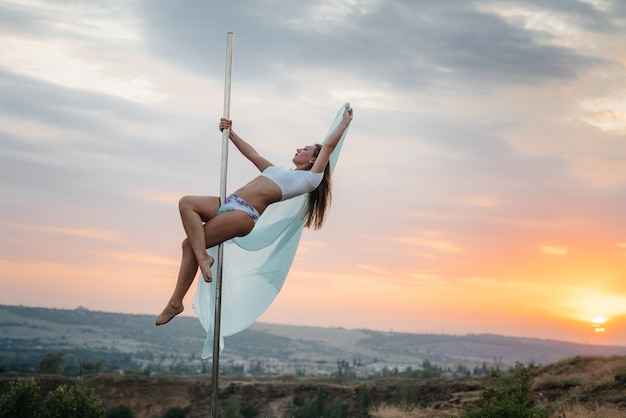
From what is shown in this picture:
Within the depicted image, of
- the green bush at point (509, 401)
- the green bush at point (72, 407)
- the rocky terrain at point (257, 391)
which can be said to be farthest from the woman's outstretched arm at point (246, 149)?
the green bush at point (72, 407)

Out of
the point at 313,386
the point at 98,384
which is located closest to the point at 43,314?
the point at 98,384

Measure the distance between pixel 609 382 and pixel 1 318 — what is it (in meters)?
179

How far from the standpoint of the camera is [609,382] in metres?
18.9

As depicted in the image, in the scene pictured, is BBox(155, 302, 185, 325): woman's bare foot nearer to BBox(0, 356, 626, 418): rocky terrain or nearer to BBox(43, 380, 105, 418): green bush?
BBox(0, 356, 626, 418): rocky terrain

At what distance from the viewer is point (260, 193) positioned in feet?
30.1

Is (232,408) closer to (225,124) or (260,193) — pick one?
(225,124)

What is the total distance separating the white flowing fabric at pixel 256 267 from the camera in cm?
971

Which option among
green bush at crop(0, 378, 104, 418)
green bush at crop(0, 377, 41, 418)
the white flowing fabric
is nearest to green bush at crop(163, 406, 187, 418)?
green bush at crop(0, 378, 104, 418)

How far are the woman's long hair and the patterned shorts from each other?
1010 millimetres

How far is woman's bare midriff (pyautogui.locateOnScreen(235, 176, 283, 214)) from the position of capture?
Answer: 29.9ft

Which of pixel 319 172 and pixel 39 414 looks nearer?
pixel 319 172

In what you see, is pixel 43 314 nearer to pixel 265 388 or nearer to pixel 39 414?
pixel 265 388

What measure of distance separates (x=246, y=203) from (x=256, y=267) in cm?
126

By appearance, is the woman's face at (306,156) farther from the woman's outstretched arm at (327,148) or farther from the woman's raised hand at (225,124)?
the woman's raised hand at (225,124)
